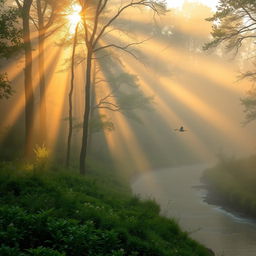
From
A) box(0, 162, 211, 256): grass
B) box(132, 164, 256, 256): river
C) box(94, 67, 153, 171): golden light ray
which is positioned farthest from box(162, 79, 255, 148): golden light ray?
box(0, 162, 211, 256): grass

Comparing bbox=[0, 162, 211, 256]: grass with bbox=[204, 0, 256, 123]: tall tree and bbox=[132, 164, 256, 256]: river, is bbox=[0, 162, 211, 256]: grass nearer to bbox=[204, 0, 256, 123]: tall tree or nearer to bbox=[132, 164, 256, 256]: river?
bbox=[132, 164, 256, 256]: river

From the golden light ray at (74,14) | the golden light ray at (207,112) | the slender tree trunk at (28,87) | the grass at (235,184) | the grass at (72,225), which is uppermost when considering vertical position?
the golden light ray at (207,112)

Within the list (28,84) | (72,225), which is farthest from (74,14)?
(72,225)

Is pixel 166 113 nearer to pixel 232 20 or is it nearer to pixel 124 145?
pixel 124 145

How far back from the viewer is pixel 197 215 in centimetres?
2256

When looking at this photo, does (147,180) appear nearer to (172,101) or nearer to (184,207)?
(184,207)

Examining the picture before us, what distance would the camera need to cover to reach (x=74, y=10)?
75.0ft

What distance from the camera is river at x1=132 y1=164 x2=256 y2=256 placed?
16844 mm

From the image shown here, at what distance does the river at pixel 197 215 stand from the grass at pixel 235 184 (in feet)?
3.16

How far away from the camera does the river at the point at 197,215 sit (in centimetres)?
1684

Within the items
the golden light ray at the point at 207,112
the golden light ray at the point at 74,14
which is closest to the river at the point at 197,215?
the golden light ray at the point at 74,14

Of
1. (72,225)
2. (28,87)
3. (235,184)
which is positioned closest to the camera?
(72,225)

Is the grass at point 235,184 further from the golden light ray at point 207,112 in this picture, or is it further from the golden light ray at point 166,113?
the golden light ray at point 207,112

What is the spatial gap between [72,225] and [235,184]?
2101 cm
